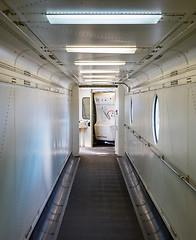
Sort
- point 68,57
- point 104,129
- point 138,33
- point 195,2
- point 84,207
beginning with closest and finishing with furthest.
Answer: point 195,2 < point 138,33 < point 68,57 < point 84,207 < point 104,129

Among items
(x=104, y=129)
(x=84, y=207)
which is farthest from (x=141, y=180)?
(x=104, y=129)

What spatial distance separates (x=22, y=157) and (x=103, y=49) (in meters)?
2.16

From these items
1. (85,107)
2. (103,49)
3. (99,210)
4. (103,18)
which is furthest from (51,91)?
(85,107)

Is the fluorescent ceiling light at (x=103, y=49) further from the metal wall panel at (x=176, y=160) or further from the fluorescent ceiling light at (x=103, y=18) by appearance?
the fluorescent ceiling light at (x=103, y=18)

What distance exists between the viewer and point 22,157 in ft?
12.0

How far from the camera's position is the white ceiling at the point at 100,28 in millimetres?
1978

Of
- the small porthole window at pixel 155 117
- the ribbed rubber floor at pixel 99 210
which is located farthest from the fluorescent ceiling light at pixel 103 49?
the ribbed rubber floor at pixel 99 210

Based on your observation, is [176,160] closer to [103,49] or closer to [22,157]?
[103,49]

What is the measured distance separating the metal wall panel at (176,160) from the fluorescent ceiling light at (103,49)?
0.99m

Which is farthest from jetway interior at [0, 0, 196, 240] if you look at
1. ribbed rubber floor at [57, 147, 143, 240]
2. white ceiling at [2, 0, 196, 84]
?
ribbed rubber floor at [57, 147, 143, 240]

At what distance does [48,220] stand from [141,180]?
9.39ft

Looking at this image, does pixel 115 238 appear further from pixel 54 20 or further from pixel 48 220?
pixel 54 20

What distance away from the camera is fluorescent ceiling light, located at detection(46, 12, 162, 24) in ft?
7.41

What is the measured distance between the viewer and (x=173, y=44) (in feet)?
10.7
